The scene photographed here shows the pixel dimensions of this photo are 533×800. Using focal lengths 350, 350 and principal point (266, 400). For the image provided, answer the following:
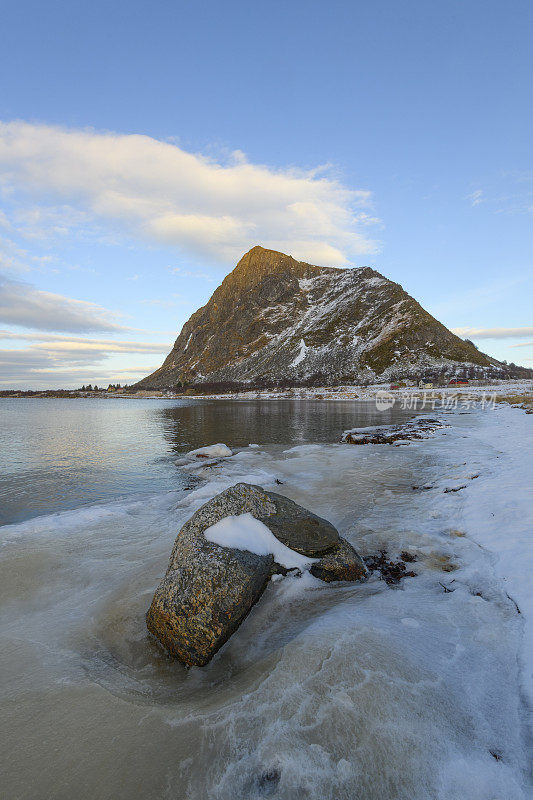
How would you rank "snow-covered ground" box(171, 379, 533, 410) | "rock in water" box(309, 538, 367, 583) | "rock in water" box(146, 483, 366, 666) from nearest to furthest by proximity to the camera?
"rock in water" box(146, 483, 366, 666), "rock in water" box(309, 538, 367, 583), "snow-covered ground" box(171, 379, 533, 410)

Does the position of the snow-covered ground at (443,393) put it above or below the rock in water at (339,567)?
above

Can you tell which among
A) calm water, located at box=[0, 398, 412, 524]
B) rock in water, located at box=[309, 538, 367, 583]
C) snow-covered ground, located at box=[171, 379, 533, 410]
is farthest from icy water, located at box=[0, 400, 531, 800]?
snow-covered ground, located at box=[171, 379, 533, 410]

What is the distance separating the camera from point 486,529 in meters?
8.70

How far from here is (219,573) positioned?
19.6ft

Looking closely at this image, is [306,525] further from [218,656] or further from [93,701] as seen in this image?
[93,701]

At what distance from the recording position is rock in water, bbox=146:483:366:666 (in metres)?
5.57

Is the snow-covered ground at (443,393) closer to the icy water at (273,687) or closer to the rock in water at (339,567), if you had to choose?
the rock in water at (339,567)

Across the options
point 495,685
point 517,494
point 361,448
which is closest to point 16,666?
point 495,685

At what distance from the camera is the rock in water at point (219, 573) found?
5574 mm

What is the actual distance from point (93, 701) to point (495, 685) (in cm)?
524
